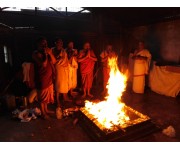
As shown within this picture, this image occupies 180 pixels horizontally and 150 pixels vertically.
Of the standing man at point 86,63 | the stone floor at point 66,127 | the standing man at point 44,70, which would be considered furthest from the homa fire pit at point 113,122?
the standing man at point 86,63

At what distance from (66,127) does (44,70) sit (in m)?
1.79

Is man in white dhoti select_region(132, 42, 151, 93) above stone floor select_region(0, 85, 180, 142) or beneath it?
above

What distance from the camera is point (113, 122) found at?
170 inches

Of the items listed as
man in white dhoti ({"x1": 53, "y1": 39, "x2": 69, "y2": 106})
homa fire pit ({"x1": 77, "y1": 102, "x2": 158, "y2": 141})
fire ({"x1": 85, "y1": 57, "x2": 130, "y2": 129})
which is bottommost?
homa fire pit ({"x1": 77, "y1": 102, "x2": 158, "y2": 141})

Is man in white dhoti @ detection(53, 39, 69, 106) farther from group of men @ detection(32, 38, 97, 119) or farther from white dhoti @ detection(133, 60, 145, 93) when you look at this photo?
white dhoti @ detection(133, 60, 145, 93)

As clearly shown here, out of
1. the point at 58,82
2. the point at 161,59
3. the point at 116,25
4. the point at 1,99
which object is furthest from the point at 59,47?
the point at 161,59

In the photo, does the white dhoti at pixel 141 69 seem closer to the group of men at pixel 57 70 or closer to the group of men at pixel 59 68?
the group of men at pixel 59 68

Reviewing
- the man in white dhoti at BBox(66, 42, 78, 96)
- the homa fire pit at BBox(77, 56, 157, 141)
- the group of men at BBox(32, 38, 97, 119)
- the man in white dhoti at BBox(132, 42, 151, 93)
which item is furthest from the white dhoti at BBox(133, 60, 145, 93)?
the homa fire pit at BBox(77, 56, 157, 141)

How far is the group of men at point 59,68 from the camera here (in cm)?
521

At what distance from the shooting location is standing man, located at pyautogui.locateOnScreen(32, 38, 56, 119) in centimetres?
512

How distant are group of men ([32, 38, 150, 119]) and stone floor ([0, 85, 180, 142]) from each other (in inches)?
23.7

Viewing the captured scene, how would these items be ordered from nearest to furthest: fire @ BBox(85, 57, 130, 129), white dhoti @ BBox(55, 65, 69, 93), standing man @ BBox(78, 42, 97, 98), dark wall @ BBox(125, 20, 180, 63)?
fire @ BBox(85, 57, 130, 129) → white dhoti @ BBox(55, 65, 69, 93) → standing man @ BBox(78, 42, 97, 98) → dark wall @ BBox(125, 20, 180, 63)

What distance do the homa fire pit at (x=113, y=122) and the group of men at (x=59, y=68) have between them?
1.28 m

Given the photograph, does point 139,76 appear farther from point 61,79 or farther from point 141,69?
point 61,79
